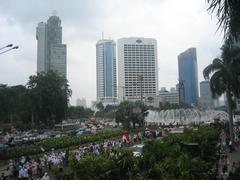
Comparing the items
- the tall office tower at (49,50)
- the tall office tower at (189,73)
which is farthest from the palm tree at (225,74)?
the tall office tower at (49,50)

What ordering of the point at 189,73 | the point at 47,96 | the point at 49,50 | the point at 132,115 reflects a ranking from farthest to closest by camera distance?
1. the point at 49,50
2. the point at 189,73
3. the point at 47,96
4. the point at 132,115

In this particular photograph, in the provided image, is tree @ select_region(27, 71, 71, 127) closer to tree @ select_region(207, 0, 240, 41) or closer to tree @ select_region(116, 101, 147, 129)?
tree @ select_region(116, 101, 147, 129)

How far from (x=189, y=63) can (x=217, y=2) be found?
177 m

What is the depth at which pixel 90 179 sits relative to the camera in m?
12.3

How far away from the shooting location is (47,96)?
6762 centimetres

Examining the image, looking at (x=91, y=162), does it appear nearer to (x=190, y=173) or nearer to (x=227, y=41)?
(x=190, y=173)

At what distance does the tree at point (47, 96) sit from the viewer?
65.9 metres

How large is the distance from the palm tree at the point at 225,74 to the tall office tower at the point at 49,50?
150m

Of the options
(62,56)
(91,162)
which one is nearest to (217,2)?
(91,162)

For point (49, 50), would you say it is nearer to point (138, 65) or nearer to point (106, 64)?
point (106, 64)

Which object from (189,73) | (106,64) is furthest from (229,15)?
(189,73)

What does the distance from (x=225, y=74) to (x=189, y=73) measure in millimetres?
149615

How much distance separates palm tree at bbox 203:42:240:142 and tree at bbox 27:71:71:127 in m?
42.0

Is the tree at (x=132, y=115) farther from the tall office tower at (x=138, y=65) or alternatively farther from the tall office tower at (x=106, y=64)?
the tall office tower at (x=106, y=64)
